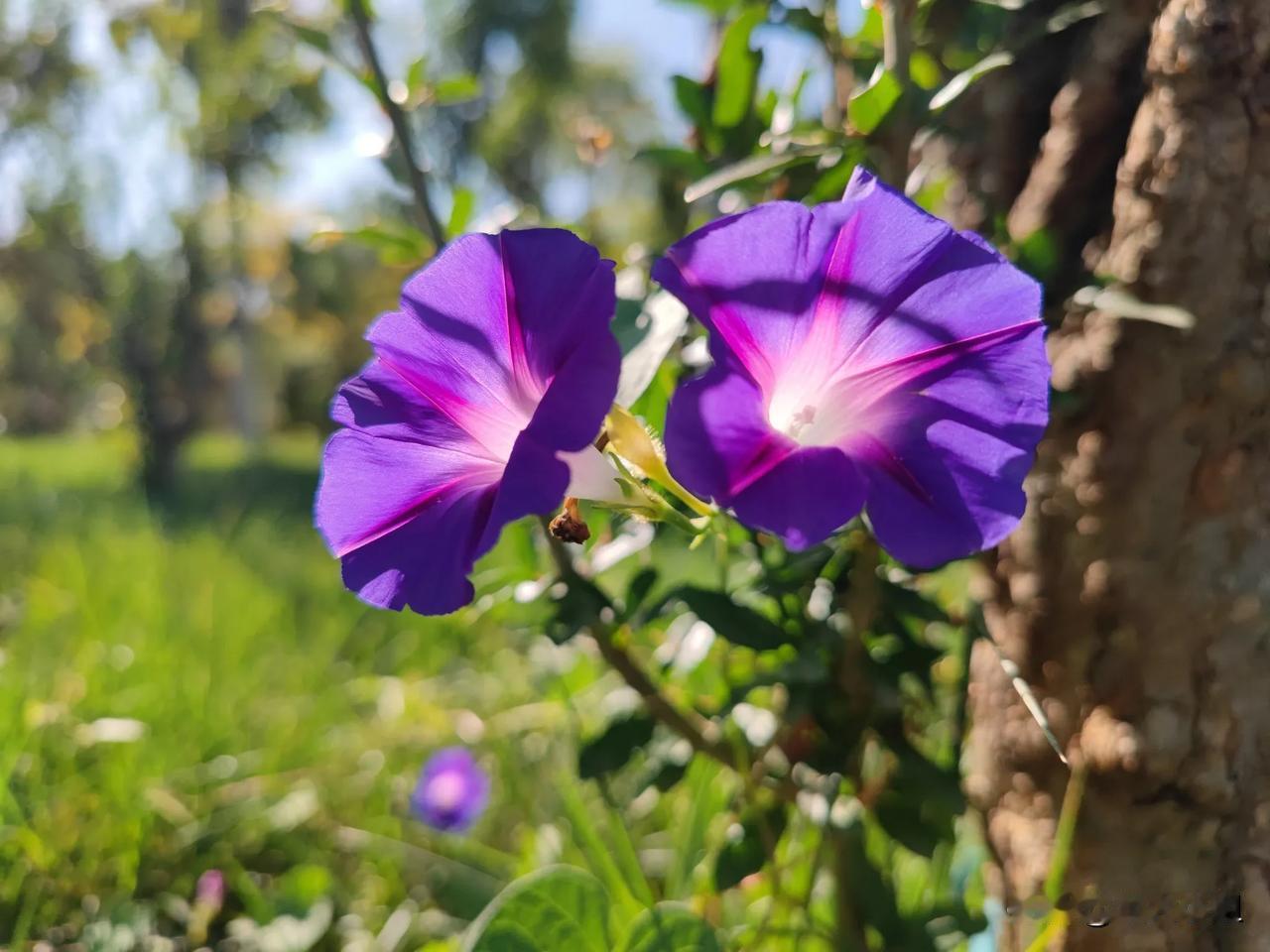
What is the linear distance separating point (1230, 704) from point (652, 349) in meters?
0.57

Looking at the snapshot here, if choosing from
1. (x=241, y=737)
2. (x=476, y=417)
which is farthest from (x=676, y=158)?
(x=241, y=737)

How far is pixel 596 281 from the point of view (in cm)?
49

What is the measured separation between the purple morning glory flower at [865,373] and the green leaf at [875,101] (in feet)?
0.65

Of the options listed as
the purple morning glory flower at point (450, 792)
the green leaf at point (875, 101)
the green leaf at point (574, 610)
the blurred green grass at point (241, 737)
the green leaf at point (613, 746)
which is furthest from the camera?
the purple morning glory flower at point (450, 792)

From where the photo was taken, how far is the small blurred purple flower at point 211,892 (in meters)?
1.24

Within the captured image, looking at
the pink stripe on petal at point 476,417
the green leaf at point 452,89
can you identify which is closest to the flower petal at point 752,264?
the pink stripe on petal at point 476,417

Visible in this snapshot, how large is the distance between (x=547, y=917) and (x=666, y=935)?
0.10 m

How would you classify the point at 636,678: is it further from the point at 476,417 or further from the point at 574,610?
the point at 476,417

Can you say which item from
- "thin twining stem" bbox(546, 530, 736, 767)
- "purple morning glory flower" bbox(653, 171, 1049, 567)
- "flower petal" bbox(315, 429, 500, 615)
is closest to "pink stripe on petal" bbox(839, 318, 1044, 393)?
"purple morning glory flower" bbox(653, 171, 1049, 567)

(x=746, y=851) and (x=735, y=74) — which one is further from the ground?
(x=735, y=74)

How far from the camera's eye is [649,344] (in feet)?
2.02

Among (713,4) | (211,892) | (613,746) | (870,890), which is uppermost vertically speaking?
(713,4)

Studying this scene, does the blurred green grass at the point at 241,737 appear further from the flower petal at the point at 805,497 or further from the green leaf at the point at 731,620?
the flower petal at the point at 805,497

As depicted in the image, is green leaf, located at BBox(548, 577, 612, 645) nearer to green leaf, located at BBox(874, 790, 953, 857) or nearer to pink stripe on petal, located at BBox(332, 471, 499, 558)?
pink stripe on petal, located at BBox(332, 471, 499, 558)
